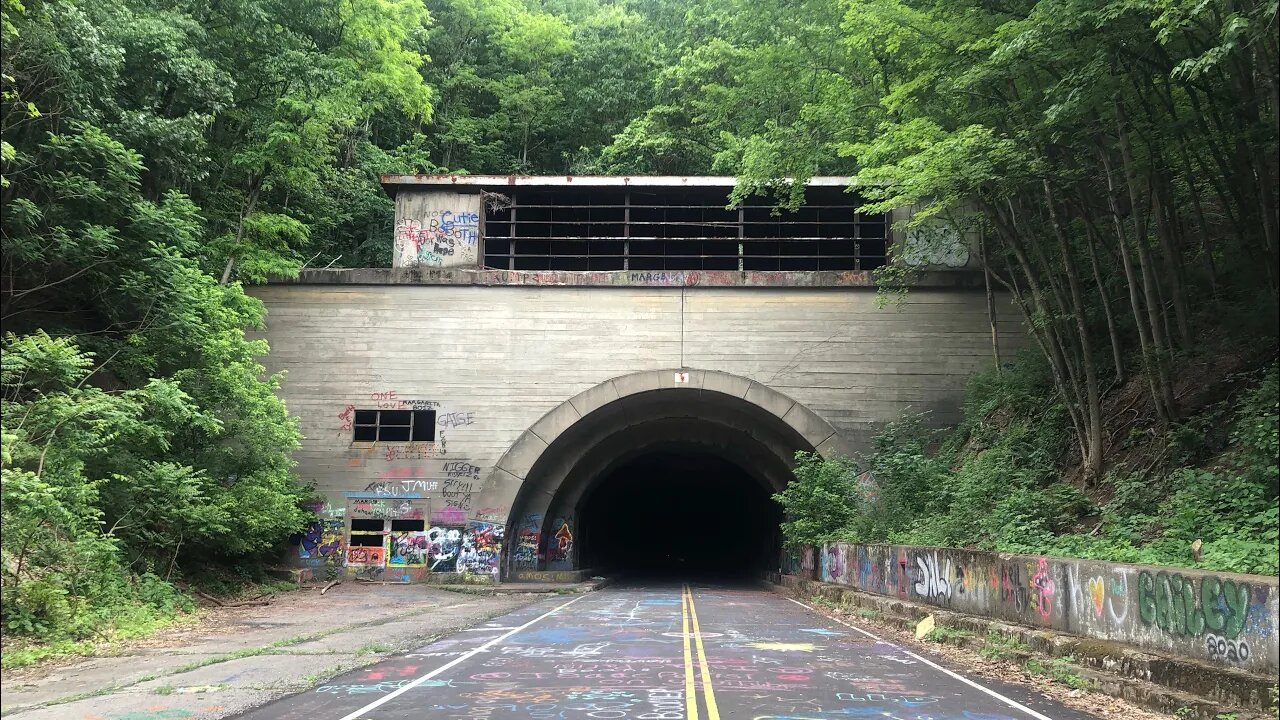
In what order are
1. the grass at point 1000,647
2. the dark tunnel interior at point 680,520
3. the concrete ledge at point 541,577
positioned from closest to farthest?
the grass at point 1000,647 < the concrete ledge at point 541,577 < the dark tunnel interior at point 680,520

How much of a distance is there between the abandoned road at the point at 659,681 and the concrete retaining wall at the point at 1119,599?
144cm

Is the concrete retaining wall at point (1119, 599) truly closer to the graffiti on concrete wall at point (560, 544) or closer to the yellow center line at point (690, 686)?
the yellow center line at point (690, 686)

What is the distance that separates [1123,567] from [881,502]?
13.5m

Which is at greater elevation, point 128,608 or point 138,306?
point 138,306

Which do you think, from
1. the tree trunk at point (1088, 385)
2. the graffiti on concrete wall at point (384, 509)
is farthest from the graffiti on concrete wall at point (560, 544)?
the tree trunk at point (1088, 385)

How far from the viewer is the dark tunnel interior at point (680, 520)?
40.2 meters

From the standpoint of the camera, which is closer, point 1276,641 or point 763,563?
point 1276,641

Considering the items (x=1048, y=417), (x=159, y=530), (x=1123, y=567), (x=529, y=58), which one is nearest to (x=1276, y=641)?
(x=1123, y=567)

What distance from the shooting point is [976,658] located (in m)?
11.7

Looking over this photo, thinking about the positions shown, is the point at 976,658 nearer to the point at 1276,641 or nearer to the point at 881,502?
the point at 1276,641

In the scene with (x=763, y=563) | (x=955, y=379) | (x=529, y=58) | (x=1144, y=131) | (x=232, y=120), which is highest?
(x=529, y=58)

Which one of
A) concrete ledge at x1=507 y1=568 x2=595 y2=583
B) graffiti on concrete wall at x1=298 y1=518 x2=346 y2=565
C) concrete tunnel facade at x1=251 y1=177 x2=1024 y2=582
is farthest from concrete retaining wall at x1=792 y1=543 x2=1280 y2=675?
graffiti on concrete wall at x1=298 y1=518 x2=346 y2=565

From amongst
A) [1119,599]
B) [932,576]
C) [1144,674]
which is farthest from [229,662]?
[932,576]

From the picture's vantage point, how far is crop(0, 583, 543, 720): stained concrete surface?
8.10 m
